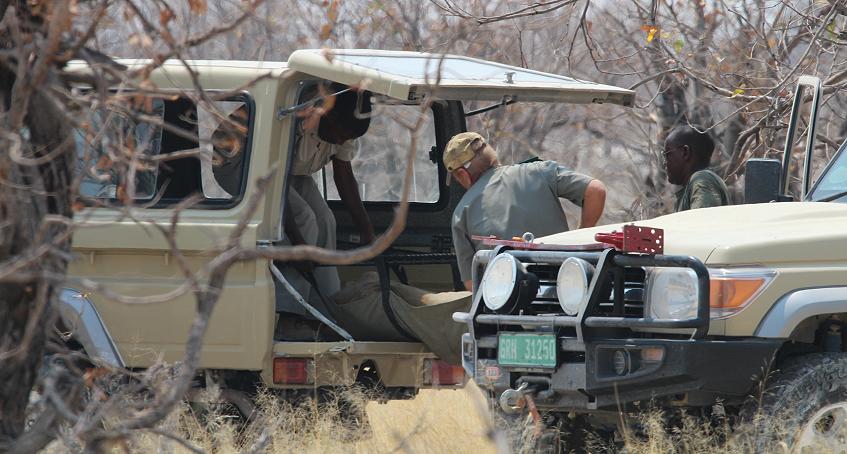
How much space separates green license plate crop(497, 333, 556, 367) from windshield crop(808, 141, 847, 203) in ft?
5.45

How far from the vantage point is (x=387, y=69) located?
6.32 metres

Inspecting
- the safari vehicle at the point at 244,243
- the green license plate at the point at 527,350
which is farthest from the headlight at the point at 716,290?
the safari vehicle at the point at 244,243

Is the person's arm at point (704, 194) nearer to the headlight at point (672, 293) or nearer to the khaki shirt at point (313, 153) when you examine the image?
the khaki shirt at point (313, 153)

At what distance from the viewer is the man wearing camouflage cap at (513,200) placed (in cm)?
666

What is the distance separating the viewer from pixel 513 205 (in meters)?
6.68

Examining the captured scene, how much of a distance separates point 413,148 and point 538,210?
3.87 m

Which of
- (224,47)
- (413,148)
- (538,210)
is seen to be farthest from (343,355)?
(224,47)

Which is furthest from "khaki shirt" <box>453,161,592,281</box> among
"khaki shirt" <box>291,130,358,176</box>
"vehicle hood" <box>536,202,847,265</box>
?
"khaki shirt" <box>291,130,358,176</box>

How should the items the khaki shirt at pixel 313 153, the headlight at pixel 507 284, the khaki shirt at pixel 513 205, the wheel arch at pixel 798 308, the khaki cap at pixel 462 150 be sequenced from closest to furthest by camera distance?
the wheel arch at pixel 798 308, the headlight at pixel 507 284, the khaki shirt at pixel 513 205, the khaki cap at pixel 462 150, the khaki shirt at pixel 313 153

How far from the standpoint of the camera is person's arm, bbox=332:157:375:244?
304 inches

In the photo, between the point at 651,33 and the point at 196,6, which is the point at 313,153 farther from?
the point at 196,6

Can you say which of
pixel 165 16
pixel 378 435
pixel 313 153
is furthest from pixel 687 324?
pixel 313 153

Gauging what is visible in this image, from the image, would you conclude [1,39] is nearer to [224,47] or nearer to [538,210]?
[538,210]

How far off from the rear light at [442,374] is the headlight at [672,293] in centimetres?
193
